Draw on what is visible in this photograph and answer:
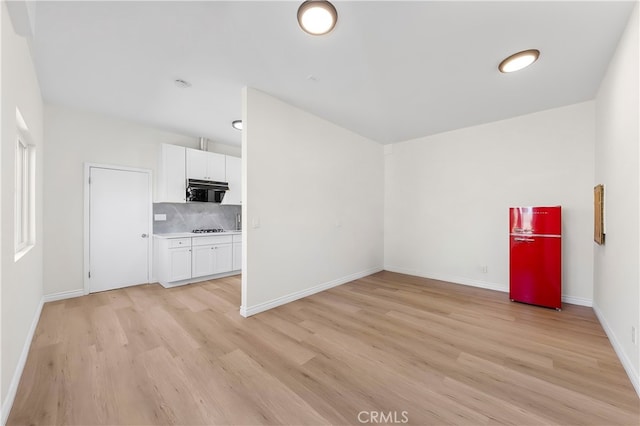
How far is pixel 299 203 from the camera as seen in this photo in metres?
3.74

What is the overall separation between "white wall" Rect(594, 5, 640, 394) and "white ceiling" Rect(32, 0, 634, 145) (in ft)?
1.06

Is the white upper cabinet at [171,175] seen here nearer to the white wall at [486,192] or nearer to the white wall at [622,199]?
the white wall at [486,192]

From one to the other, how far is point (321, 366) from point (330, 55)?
286 cm

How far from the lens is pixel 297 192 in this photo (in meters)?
3.71

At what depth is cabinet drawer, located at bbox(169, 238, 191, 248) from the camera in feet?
13.8

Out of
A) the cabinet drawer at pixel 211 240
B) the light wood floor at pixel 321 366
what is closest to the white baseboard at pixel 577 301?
the light wood floor at pixel 321 366

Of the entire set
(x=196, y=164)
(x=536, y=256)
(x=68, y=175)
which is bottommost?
(x=536, y=256)

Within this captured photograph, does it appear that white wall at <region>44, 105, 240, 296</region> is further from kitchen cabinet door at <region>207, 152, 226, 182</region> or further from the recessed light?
the recessed light

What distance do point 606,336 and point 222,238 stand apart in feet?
17.8

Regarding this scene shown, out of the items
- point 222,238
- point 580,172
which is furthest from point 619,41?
point 222,238

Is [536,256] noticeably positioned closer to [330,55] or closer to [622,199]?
[622,199]

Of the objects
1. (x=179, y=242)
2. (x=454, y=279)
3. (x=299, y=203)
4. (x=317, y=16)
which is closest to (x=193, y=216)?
(x=179, y=242)

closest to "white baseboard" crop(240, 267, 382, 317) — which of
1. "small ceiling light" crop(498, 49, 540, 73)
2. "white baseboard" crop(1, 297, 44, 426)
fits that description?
"white baseboard" crop(1, 297, 44, 426)

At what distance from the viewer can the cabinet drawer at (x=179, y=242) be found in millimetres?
4208
